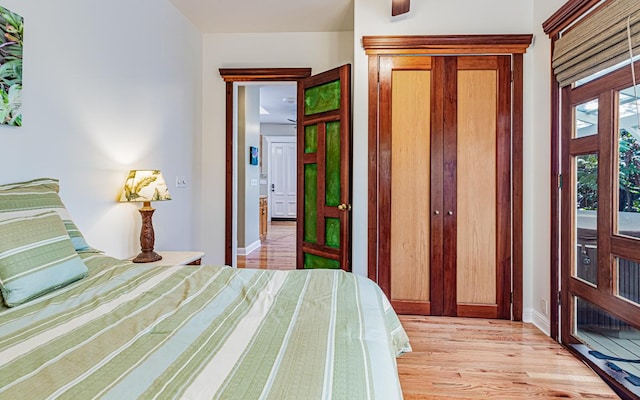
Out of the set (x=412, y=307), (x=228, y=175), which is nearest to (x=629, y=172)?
(x=412, y=307)

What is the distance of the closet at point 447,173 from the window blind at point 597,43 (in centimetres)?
51

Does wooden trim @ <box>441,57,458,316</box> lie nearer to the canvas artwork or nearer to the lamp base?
the lamp base

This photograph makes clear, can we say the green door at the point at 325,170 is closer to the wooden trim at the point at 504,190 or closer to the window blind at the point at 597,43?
the wooden trim at the point at 504,190

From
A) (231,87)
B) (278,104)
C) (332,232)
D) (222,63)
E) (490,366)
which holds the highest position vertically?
(278,104)

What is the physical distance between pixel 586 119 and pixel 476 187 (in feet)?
2.88

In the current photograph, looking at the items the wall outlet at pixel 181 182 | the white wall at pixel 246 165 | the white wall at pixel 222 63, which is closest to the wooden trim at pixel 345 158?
the white wall at pixel 222 63

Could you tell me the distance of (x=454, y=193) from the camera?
9.45ft

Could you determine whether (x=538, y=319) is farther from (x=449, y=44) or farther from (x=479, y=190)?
(x=449, y=44)

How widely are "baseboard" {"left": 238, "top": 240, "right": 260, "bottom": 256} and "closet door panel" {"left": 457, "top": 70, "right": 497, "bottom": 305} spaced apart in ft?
11.1

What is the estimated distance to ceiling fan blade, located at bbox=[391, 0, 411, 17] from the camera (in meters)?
2.66

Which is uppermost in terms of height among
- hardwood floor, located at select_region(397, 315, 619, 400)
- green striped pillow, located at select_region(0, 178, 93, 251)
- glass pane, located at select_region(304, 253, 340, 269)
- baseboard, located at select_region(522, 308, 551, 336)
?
green striped pillow, located at select_region(0, 178, 93, 251)

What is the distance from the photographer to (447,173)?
9.44ft

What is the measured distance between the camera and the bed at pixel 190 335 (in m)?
0.70

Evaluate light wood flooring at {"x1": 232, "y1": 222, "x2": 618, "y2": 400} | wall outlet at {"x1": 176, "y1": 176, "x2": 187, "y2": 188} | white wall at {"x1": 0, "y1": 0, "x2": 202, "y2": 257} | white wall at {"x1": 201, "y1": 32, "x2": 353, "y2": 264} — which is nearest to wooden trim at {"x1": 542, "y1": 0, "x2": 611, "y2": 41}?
white wall at {"x1": 201, "y1": 32, "x2": 353, "y2": 264}
